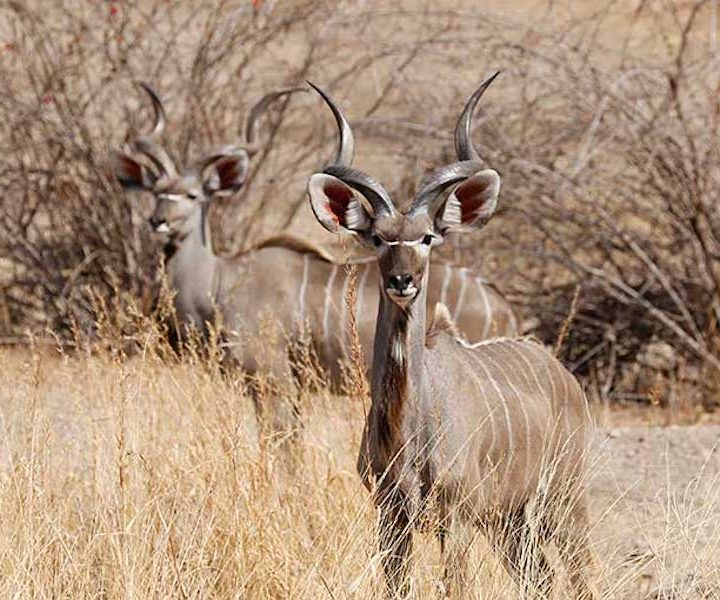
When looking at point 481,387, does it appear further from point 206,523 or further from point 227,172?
point 227,172

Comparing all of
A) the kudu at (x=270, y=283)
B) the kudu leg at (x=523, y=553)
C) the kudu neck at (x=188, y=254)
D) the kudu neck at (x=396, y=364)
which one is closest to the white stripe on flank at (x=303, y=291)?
the kudu at (x=270, y=283)

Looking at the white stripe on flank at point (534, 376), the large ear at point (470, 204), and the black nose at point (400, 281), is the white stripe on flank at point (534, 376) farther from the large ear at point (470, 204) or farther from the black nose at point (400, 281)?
the black nose at point (400, 281)

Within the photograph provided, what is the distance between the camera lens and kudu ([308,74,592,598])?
3078 mm

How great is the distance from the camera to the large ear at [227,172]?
590cm

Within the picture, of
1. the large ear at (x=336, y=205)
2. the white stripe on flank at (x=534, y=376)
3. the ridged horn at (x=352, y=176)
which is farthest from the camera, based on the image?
the white stripe on flank at (x=534, y=376)

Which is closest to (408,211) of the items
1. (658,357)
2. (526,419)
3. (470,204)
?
(470,204)

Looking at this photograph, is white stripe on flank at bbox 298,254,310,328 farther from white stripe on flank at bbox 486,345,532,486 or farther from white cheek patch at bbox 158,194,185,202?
white stripe on flank at bbox 486,345,532,486

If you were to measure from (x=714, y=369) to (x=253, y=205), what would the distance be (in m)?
2.34

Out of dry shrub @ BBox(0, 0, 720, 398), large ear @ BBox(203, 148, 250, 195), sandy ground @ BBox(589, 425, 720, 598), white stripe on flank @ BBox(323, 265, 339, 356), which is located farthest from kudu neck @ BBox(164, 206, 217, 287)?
sandy ground @ BBox(589, 425, 720, 598)

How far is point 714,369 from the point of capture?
21.7 feet

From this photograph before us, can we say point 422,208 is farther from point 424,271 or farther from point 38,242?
point 38,242

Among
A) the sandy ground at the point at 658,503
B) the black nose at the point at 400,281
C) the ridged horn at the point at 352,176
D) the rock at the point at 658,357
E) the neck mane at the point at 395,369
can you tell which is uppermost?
the ridged horn at the point at 352,176

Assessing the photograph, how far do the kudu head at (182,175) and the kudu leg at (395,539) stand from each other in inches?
108

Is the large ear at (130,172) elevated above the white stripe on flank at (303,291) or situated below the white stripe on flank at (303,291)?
above
